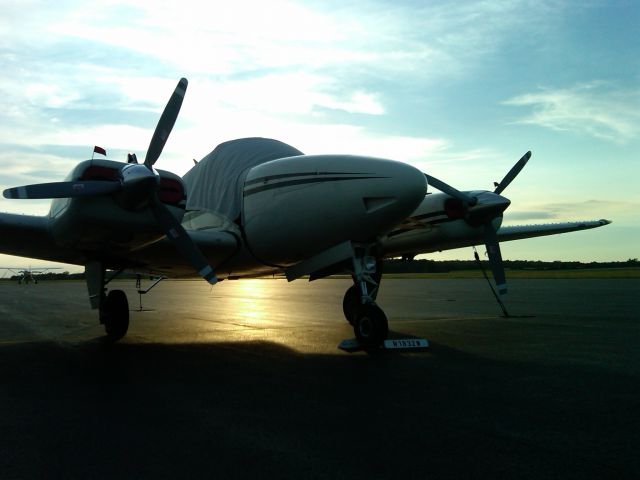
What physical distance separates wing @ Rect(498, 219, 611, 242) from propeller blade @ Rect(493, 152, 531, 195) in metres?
2.05

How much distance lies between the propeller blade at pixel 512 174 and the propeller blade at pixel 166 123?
8.85 metres

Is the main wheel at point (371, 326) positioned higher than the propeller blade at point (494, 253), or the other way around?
the propeller blade at point (494, 253)

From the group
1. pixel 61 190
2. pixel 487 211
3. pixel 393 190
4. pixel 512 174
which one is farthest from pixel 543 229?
pixel 61 190

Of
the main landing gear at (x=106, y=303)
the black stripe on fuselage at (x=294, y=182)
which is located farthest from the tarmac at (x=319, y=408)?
the black stripe on fuselage at (x=294, y=182)

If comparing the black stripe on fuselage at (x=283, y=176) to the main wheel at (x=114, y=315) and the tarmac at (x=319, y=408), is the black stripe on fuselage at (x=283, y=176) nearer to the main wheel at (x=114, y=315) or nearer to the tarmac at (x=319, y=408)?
the tarmac at (x=319, y=408)

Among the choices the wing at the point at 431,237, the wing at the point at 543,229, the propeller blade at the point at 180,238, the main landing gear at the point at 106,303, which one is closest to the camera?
the propeller blade at the point at 180,238

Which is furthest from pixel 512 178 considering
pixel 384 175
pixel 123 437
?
pixel 123 437

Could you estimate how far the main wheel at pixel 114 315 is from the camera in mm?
13266

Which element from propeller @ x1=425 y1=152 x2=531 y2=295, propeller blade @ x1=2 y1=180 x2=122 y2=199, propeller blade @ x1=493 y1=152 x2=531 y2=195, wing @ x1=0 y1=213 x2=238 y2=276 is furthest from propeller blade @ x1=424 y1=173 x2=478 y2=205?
propeller blade @ x1=2 y1=180 x2=122 y2=199

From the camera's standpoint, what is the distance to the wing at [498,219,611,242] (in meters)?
18.1

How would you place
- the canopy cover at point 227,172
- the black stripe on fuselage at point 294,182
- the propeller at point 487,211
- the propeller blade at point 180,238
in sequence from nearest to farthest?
the propeller blade at point 180,238 < the black stripe on fuselage at point 294,182 < the canopy cover at point 227,172 < the propeller at point 487,211

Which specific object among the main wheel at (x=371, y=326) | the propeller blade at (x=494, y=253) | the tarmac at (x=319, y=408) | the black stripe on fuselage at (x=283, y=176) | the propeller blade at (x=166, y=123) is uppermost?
the propeller blade at (x=166, y=123)

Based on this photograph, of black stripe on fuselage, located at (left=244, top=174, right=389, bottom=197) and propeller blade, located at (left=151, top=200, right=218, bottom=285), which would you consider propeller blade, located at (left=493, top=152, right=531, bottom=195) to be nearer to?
black stripe on fuselage, located at (left=244, top=174, right=389, bottom=197)

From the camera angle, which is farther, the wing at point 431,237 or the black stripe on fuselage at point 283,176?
the wing at point 431,237
